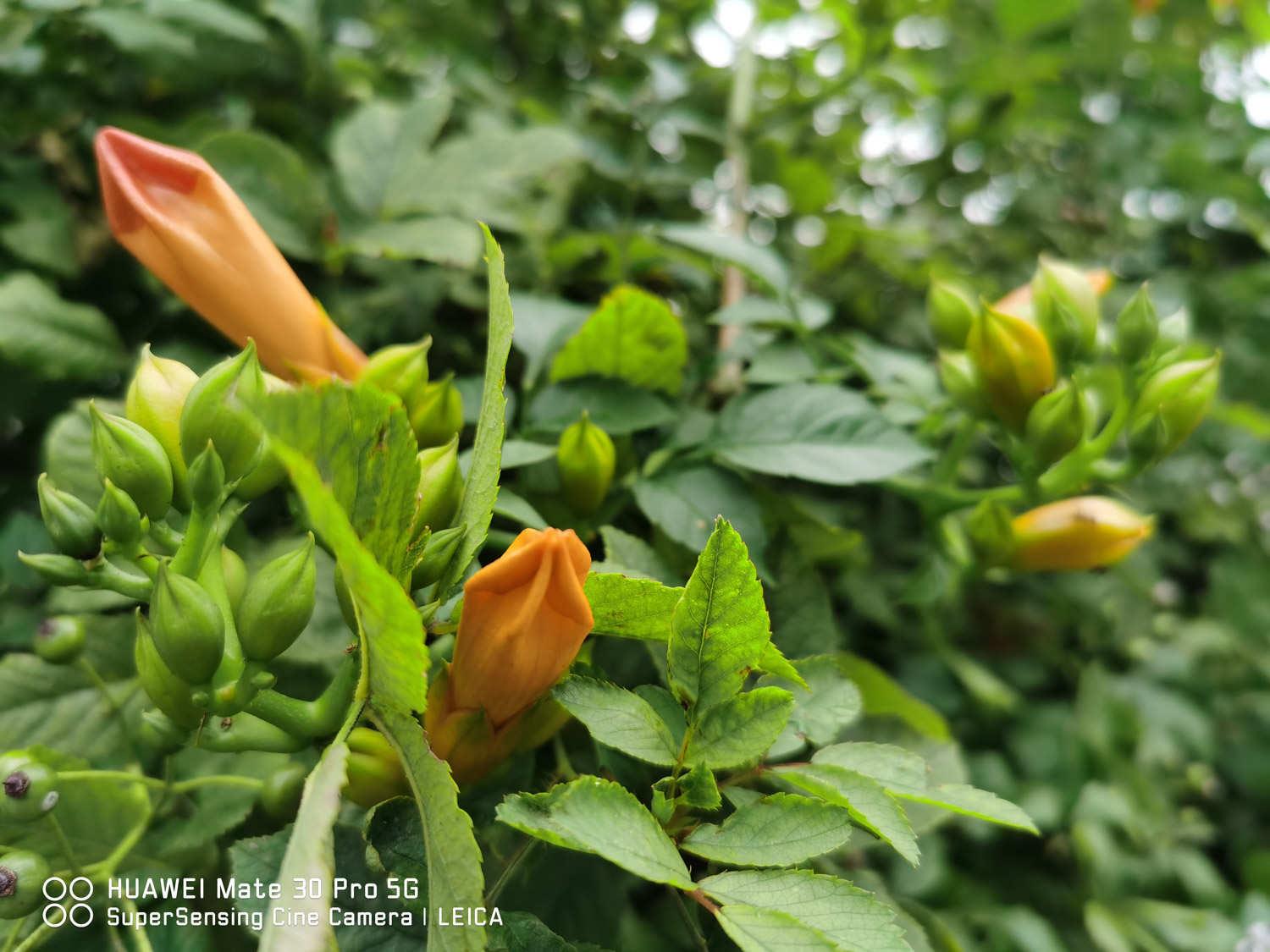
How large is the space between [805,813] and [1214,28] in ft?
5.37

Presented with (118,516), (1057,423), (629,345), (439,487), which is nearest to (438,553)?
(439,487)

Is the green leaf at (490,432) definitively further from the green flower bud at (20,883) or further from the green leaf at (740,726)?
the green flower bud at (20,883)

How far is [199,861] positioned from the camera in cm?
57

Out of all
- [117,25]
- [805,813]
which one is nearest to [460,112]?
[117,25]

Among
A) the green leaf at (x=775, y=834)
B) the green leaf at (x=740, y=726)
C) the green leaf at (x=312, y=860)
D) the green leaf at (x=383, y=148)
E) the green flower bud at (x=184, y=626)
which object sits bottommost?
the green leaf at (x=775, y=834)

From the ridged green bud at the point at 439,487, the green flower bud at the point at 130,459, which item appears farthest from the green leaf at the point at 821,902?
the green flower bud at the point at 130,459

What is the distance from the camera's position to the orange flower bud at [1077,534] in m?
0.68

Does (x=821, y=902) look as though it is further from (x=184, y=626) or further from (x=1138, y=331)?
(x=1138, y=331)

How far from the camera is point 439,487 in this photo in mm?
455

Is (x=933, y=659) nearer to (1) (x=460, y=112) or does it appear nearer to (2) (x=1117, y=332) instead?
(2) (x=1117, y=332)

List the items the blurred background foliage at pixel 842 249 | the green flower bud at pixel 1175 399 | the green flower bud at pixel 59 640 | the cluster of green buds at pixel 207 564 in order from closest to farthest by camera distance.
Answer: the cluster of green buds at pixel 207 564 → the green flower bud at pixel 59 640 → the green flower bud at pixel 1175 399 → the blurred background foliage at pixel 842 249

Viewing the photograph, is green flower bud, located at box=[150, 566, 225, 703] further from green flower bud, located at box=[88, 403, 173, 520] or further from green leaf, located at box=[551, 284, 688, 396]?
green leaf, located at box=[551, 284, 688, 396]

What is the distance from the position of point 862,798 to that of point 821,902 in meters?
0.06

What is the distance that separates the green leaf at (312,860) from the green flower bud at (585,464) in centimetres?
26
